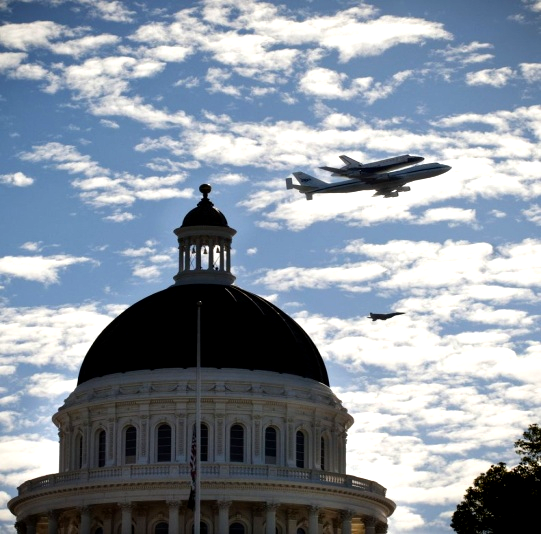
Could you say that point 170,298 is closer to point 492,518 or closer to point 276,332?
point 276,332

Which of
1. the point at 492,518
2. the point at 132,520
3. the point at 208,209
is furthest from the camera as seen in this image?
the point at 208,209

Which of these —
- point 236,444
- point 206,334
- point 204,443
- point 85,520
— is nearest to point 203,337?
point 206,334

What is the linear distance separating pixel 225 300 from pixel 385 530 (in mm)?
17939

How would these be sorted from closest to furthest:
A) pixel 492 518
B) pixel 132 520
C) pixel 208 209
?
1. pixel 492 518
2. pixel 132 520
3. pixel 208 209

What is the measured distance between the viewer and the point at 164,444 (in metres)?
159

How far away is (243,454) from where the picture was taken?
15875 cm

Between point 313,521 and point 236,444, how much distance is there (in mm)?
7021

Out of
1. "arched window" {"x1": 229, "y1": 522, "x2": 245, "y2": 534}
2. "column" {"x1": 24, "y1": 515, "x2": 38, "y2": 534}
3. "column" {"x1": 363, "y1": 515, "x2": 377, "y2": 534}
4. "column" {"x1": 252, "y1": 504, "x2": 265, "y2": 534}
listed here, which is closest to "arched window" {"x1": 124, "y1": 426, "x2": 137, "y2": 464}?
"column" {"x1": 24, "y1": 515, "x2": 38, "y2": 534}

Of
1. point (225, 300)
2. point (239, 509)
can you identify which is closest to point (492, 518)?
point (239, 509)

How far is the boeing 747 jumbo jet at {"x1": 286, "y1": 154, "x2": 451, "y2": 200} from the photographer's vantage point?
14500 cm

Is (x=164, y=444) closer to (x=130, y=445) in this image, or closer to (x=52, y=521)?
(x=130, y=445)

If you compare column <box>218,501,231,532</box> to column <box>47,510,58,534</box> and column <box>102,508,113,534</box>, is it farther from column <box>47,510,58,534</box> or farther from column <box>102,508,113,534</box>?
column <box>47,510,58,534</box>

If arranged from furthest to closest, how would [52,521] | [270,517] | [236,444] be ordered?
[236,444]
[52,521]
[270,517]

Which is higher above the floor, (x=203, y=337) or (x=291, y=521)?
(x=203, y=337)
